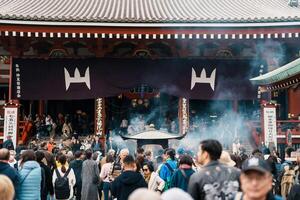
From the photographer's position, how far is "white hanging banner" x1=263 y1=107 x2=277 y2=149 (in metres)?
14.8

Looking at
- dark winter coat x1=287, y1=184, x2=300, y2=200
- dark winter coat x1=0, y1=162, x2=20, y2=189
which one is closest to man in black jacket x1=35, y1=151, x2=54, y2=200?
dark winter coat x1=0, y1=162, x2=20, y2=189

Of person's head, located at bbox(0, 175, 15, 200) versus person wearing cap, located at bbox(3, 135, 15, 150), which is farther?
person wearing cap, located at bbox(3, 135, 15, 150)

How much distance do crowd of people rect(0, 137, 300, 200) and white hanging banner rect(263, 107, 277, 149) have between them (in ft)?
11.0

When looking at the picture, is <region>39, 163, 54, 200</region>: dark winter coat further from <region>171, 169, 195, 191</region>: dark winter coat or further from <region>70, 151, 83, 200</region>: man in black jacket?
<region>171, 169, 195, 191</region>: dark winter coat

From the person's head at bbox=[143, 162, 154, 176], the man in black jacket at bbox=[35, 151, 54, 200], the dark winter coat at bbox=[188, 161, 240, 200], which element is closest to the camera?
the dark winter coat at bbox=[188, 161, 240, 200]

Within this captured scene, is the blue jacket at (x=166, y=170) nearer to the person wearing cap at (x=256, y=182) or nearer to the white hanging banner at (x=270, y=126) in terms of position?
the person wearing cap at (x=256, y=182)

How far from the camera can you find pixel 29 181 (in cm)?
601

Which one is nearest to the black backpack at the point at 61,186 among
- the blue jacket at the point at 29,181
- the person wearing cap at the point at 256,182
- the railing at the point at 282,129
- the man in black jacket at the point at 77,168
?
the man in black jacket at the point at 77,168

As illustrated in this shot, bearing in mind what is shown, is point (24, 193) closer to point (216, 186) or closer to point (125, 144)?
point (216, 186)

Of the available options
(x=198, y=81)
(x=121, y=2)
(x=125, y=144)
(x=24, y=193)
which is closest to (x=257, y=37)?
(x=198, y=81)

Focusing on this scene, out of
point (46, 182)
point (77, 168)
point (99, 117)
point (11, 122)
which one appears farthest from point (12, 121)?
point (46, 182)

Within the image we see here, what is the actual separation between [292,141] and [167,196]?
13.2 meters

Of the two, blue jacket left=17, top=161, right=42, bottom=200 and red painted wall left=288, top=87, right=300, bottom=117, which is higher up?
red painted wall left=288, top=87, right=300, bottom=117

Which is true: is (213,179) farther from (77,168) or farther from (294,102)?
(294,102)
